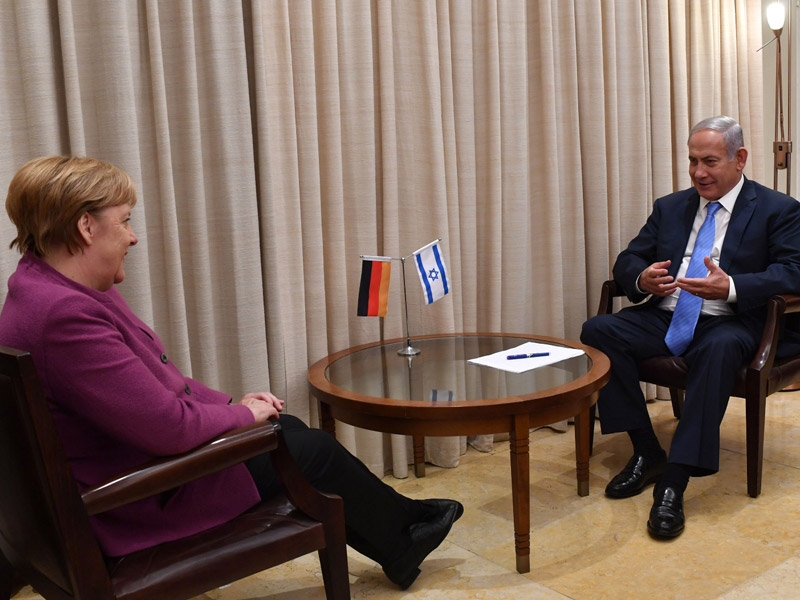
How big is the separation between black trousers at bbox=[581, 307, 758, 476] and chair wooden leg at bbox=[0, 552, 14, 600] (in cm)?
218

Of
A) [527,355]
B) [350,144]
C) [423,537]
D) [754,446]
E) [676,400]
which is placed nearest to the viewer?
[423,537]

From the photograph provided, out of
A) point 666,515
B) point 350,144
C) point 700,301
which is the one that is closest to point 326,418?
point 350,144

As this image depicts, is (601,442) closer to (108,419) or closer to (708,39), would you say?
(708,39)

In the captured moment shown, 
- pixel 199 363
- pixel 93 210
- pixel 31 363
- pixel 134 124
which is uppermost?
pixel 134 124

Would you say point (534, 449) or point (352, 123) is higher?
point (352, 123)

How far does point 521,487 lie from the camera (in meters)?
2.55

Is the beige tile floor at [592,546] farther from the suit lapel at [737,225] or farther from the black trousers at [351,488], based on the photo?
the suit lapel at [737,225]

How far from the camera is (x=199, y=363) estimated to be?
2.95 metres

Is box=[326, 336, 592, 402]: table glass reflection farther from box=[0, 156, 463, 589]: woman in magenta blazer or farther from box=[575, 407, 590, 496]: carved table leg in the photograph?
box=[0, 156, 463, 589]: woman in magenta blazer

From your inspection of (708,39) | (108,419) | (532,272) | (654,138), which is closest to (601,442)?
(532,272)

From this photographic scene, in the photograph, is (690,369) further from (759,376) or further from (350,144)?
(350,144)

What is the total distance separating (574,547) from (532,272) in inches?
60.5

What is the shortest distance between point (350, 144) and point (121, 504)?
1938 mm

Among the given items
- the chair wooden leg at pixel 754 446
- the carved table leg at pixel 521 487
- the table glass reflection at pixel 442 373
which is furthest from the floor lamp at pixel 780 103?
the carved table leg at pixel 521 487
